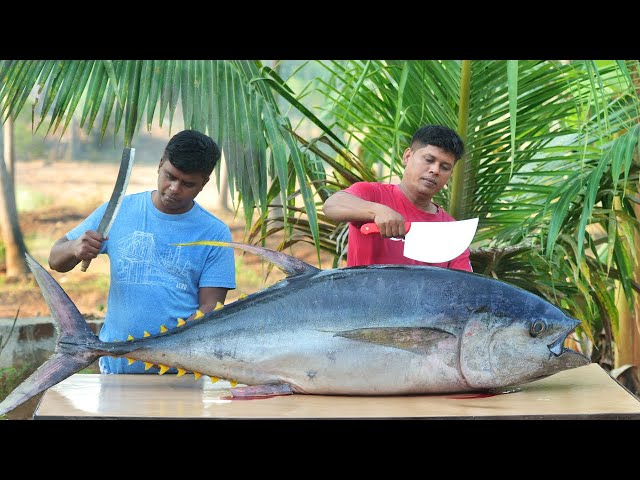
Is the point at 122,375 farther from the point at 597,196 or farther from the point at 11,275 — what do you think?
the point at 11,275

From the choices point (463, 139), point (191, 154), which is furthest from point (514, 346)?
point (463, 139)

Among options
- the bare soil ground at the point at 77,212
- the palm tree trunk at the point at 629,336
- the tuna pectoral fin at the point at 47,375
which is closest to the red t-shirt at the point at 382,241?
the tuna pectoral fin at the point at 47,375

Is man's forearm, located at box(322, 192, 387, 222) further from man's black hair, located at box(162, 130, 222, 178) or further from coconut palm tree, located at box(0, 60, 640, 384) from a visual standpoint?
coconut palm tree, located at box(0, 60, 640, 384)

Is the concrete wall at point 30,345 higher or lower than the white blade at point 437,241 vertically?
lower

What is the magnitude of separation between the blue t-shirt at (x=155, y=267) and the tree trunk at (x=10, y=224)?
7301mm

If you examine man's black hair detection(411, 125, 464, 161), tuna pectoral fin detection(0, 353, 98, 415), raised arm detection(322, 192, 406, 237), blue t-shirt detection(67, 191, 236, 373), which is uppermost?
man's black hair detection(411, 125, 464, 161)

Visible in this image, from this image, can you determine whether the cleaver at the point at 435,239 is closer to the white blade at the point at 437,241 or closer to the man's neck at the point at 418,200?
the white blade at the point at 437,241

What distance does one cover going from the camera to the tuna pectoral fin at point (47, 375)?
219 cm

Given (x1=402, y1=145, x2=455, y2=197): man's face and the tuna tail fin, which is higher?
(x1=402, y1=145, x2=455, y2=197): man's face

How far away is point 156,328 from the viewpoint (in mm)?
2869

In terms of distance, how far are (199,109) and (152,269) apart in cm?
122

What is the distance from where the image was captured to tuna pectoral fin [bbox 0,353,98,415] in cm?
219

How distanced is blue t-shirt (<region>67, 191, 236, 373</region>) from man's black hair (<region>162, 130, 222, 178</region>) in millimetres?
206

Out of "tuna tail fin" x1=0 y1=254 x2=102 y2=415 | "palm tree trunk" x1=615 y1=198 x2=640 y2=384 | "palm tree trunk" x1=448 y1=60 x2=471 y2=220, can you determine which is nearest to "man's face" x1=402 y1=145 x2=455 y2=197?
"tuna tail fin" x1=0 y1=254 x2=102 y2=415
